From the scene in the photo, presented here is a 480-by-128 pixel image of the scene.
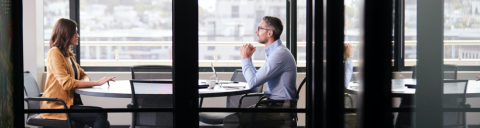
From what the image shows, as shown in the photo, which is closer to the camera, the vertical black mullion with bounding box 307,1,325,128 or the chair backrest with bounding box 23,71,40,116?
the vertical black mullion with bounding box 307,1,325,128

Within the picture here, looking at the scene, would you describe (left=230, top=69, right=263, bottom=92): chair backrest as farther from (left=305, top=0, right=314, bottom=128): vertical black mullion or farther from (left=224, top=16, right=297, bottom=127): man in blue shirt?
(left=305, top=0, right=314, bottom=128): vertical black mullion

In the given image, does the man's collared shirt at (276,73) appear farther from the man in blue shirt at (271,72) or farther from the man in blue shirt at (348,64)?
the man in blue shirt at (348,64)

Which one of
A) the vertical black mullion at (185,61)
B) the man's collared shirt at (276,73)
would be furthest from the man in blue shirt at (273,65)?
the vertical black mullion at (185,61)

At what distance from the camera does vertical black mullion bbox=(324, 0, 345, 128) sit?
1.97 m

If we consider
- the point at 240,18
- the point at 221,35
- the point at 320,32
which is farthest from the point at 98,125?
the point at 320,32

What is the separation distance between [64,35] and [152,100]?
29.7 inches

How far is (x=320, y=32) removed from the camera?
2314 mm

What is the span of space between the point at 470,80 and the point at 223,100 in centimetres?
178

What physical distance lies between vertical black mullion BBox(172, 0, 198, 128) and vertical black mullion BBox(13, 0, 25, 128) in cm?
101

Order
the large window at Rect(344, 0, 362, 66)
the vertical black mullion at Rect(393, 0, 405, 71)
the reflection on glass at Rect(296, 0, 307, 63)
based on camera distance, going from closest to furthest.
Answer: the vertical black mullion at Rect(393, 0, 405, 71) → the large window at Rect(344, 0, 362, 66) → the reflection on glass at Rect(296, 0, 307, 63)

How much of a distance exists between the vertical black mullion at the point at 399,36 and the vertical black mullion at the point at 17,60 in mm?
2319

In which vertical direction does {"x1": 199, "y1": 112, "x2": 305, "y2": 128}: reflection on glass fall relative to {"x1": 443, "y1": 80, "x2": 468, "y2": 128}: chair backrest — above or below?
below

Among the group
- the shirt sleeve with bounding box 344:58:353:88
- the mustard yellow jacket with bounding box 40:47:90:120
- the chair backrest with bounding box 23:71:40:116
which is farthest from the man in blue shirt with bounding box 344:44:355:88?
the chair backrest with bounding box 23:71:40:116

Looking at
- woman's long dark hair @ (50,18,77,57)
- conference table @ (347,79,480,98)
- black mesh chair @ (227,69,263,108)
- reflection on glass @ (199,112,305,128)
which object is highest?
woman's long dark hair @ (50,18,77,57)
